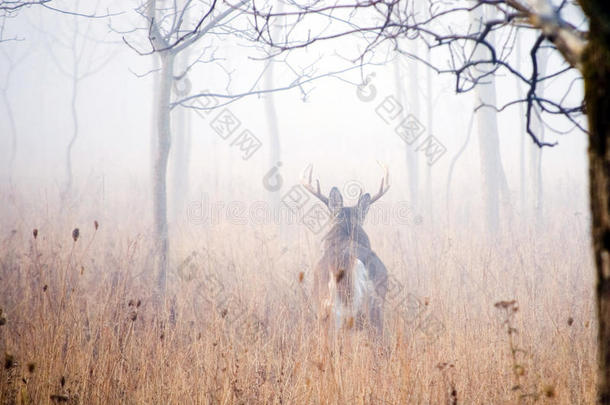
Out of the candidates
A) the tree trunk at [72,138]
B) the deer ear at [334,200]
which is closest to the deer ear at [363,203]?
the deer ear at [334,200]

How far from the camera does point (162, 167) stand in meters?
4.60

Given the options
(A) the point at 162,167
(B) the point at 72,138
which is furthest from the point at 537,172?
(B) the point at 72,138

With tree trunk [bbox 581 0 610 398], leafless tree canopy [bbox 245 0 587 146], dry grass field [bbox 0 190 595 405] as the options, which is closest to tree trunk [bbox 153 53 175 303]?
dry grass field [bbox 0 190 595 405]

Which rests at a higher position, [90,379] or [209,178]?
[209,178]

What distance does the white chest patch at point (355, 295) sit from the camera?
11.7 ft

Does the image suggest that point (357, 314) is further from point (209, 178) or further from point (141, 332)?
point (209, 178)

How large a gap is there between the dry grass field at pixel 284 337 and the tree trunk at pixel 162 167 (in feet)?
1.03

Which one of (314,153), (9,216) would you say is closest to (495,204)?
(9,216)

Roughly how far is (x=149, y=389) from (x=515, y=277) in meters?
3.97

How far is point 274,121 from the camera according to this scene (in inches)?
401

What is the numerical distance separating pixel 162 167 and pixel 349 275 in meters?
2.33

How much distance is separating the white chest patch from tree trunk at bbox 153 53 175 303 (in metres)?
1.84

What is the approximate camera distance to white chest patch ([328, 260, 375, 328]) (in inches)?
141

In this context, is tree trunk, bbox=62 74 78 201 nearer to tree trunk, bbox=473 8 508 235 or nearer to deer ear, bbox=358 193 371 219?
deer ear, bbox=358 193 371 219
